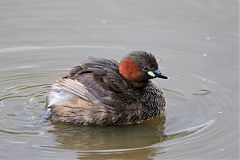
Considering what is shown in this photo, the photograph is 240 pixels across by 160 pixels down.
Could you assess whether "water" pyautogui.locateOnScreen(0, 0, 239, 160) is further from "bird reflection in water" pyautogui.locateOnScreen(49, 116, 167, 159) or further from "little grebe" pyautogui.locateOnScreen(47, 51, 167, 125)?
"little grebe" pyautogui.locateOnScreen(47, 51, 167, 125)

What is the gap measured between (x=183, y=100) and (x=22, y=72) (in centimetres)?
202

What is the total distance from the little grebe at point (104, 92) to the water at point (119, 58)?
0.44 feet

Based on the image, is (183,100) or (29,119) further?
(183,100)

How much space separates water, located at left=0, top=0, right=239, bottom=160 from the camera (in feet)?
26.4

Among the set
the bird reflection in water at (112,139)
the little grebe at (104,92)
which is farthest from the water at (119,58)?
the little grebe at (104,92)

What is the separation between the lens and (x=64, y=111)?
8523 millimetres

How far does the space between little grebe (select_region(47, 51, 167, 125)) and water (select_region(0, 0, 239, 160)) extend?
0.13 m

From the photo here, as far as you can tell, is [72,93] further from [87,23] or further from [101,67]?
[87,23]

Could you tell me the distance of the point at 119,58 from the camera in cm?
990

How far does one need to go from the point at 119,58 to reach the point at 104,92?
1.55 meters

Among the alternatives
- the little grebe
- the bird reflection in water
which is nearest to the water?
the bird reflection in water

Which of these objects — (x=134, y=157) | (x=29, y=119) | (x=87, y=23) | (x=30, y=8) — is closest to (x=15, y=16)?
(x=30, y=8)

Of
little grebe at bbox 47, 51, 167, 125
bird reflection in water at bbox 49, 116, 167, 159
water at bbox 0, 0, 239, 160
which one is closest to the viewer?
bird reflection in water at bbox 49, 116, 167, 159

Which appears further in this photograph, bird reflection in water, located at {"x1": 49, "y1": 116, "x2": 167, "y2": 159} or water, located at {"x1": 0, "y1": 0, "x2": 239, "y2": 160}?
water, located at {"x1": 0, "y1": 0, "x2": 239, "y2": 160}
